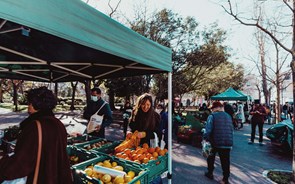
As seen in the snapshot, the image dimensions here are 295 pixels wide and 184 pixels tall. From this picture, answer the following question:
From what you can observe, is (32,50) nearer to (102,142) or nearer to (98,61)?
(98,61)

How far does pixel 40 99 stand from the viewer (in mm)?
1730

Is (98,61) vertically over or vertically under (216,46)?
under

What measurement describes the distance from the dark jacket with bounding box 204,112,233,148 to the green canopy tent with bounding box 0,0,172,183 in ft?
4.68

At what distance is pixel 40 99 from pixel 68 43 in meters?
1.39

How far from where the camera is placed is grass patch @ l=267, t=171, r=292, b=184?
4970 mm

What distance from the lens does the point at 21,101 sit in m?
30.8

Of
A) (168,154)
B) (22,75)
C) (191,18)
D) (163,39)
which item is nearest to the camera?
(168,154)

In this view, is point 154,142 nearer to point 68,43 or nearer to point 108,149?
point 108,149

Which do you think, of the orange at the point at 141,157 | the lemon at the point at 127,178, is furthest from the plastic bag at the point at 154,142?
the lemon at the point at 127,178

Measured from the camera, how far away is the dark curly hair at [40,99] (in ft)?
5.64

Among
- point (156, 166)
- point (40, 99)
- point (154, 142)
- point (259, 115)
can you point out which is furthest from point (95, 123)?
point (259, 115)

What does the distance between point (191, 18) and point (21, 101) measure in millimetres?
28067

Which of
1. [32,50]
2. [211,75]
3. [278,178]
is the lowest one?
[278,178]

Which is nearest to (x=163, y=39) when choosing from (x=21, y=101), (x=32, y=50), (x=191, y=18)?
(x=191, y=18)
